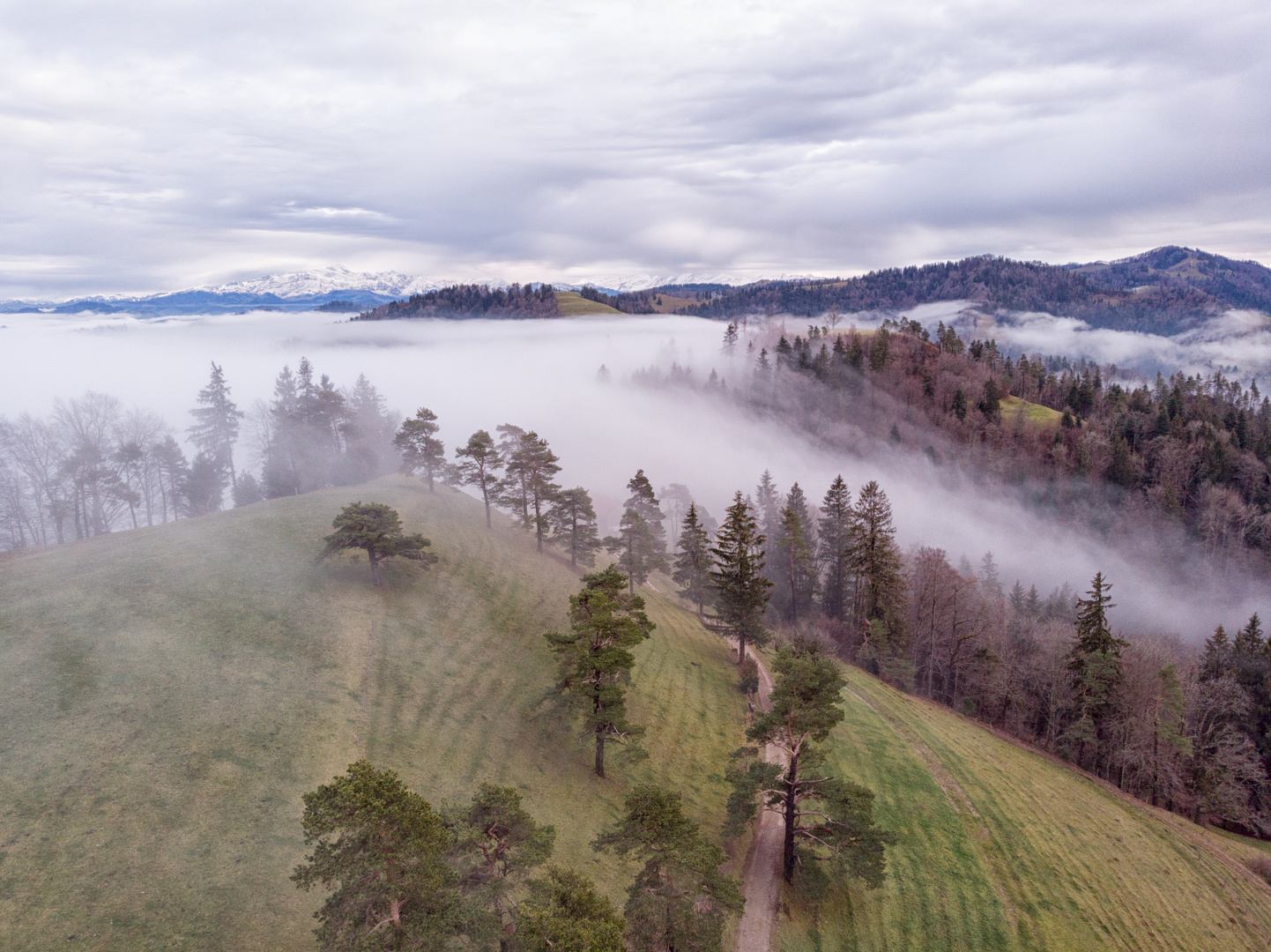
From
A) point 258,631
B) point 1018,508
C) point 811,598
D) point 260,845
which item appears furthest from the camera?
point 1018,508

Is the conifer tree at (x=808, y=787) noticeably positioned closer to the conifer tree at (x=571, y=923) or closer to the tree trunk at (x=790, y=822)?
the tree trunk at (x=790, y=822)

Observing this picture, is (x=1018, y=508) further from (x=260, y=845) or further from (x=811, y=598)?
(x=260, y=845)

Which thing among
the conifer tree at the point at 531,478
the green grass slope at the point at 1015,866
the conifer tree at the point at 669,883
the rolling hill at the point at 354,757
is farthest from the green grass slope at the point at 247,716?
the green grass slope at the point at 1015,866

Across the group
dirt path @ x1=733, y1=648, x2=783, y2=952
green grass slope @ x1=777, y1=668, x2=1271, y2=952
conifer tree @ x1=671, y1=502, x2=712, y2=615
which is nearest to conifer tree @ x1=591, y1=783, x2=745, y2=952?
dirt path @ x1=733, y1=648, x2=783, y2=952

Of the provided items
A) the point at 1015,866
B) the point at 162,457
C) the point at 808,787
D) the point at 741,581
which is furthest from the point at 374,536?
the point at 162,457

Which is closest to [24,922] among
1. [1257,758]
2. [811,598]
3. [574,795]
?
[574,795]

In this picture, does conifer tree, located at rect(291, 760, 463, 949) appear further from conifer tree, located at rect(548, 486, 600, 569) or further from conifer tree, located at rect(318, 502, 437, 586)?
conifer tree, located at rect(548, 486, 600, 569)
